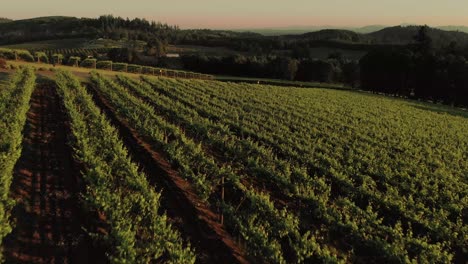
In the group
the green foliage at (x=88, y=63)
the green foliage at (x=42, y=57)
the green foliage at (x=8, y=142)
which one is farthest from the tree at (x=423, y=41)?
the green foliage at (x=8, y=142)

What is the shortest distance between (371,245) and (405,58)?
236ft

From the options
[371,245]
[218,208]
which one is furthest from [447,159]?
[218,208]

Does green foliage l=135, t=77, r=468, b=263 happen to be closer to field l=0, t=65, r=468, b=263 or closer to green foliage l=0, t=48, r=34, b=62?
field l=0, t=65, r=468, b=263

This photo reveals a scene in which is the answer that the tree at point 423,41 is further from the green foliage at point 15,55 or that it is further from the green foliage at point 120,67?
the green foliage at point 15,55

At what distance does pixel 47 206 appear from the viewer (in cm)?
1522

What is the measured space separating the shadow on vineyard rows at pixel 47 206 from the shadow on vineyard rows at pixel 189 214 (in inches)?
128

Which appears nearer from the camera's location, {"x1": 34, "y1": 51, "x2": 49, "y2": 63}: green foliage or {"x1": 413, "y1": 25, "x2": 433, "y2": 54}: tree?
{"x1": 34, "y1": 51, "x2": 49, "y2": 63}: green foliage

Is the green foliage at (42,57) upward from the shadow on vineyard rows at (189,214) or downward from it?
upward

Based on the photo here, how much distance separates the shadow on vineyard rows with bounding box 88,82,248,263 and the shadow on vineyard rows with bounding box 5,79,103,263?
3262mm

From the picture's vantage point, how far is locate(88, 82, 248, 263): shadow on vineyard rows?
13.3 meters

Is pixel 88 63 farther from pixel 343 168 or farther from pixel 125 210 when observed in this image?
pixel 125 210

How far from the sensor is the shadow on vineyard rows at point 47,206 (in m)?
12.4

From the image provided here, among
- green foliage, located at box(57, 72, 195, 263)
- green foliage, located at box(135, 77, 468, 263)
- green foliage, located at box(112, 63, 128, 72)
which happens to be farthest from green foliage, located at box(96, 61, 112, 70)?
green foliage, located at box(57, 72, 195, 263)

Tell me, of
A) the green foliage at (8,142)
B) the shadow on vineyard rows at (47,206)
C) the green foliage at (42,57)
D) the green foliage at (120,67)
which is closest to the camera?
the shadow on vineyard rows at (47,206)
